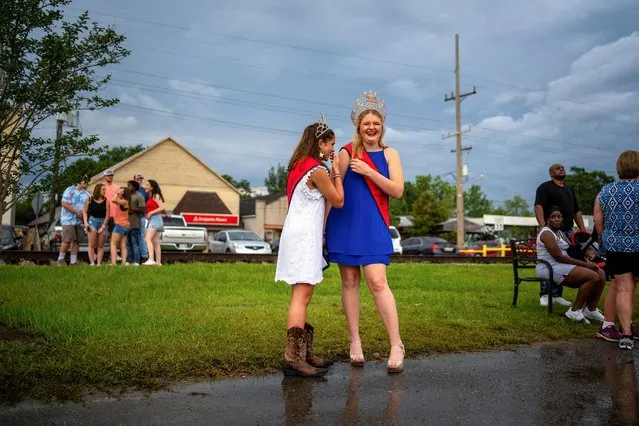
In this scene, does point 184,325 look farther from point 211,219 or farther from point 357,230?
point 211,219

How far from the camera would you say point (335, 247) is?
15.2 feet

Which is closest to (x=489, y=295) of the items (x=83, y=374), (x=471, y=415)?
(x=471, y=415)

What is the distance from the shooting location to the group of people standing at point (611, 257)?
5871 millimetres

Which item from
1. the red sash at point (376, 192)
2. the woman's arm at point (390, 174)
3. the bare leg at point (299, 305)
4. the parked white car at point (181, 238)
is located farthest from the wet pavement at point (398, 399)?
the parked white car at point (181, 238)

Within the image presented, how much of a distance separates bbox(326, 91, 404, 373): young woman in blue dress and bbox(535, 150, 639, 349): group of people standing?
2.62 m

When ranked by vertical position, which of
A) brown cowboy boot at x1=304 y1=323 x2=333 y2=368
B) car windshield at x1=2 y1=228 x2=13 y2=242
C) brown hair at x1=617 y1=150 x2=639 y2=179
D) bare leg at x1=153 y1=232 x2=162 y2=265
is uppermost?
brown hair at x1=617 y1=150 x2=639 y2=179

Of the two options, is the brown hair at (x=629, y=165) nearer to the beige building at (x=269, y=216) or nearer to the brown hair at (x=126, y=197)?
the brown hair at (x=126, y=197)

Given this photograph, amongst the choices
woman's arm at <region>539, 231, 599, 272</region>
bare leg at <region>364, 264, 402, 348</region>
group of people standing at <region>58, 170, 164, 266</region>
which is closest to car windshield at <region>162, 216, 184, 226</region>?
group of people standing at <region>58, 170, 164, 266</region>

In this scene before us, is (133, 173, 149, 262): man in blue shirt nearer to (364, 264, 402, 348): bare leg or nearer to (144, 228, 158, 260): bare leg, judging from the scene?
(144, 228, 158, 260): bare leg

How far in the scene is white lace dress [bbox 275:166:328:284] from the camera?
4453 millimetres

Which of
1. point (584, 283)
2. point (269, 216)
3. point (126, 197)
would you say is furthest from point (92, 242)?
point (269, 216)

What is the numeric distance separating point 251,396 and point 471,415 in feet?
4.34

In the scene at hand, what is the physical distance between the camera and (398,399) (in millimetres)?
3682

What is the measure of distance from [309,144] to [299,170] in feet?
0.71
